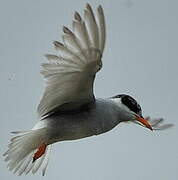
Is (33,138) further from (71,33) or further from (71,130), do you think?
(71,33)

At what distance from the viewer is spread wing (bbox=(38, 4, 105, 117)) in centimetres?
203

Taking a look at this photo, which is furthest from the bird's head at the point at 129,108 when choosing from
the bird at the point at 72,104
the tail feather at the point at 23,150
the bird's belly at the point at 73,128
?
the tail feather at the point at 23,150

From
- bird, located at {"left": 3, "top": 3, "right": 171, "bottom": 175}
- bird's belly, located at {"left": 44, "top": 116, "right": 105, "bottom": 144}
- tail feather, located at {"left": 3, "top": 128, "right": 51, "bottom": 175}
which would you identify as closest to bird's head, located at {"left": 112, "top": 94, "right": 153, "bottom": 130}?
bird, located at {"left": 3, "top": 3, "right": 171, "bottom": 175}

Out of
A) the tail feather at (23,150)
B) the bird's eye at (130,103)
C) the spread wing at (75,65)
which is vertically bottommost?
the tail feather at (23,150)

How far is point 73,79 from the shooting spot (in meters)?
2.25

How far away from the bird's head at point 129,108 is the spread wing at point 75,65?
0.21m

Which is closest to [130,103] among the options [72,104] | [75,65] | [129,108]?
[129,108]

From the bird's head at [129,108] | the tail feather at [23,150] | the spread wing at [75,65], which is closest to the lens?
the spread wing at [75,65]

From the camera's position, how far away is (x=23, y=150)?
2.46 m

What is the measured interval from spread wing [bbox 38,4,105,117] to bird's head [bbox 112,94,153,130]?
0.71ft

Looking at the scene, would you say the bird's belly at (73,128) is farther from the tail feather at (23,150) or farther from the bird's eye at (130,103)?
the bird's eye at (130,103)

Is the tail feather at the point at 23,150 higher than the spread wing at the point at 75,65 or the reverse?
the reverse

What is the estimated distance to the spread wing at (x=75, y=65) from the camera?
2.03 m

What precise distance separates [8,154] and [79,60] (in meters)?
0.56
